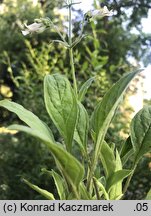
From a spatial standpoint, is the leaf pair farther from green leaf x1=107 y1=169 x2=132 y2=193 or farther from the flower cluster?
the flower cluster

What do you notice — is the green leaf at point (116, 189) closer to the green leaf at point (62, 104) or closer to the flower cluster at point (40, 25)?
the green leaf at point (62, 104)

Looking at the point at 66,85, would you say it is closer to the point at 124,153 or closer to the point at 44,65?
the point at 124,153

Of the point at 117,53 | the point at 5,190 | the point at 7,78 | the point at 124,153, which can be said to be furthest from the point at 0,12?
the point at 124,153

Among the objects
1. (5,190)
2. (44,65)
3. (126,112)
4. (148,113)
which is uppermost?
(148,113)

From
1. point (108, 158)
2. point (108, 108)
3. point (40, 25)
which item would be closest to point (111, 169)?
point (108, 158)

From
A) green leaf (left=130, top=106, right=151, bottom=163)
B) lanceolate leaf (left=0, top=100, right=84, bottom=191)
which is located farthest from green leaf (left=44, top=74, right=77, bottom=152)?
green leaf (left=130, top=106, right=151, bottom=163)

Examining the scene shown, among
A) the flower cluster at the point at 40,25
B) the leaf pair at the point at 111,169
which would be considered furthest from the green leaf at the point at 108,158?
the flower cluster at the point at 40,25

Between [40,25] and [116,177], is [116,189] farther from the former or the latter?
[40,25]
